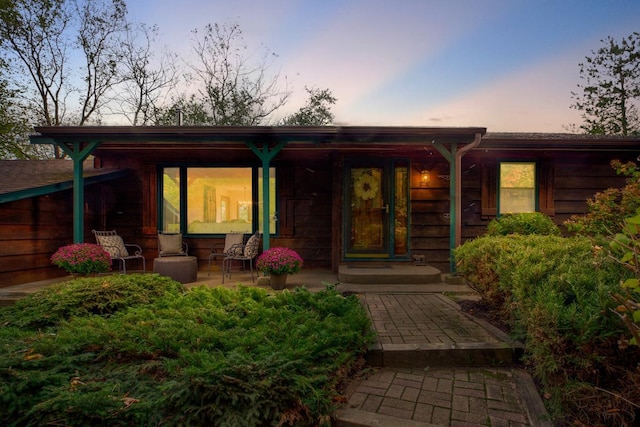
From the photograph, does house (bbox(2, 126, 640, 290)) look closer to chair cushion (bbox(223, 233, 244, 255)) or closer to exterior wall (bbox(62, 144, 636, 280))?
exterior wall (bbox(62, 144, 636, 280))

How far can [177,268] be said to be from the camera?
5.36 metres

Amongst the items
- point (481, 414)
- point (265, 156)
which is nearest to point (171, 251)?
point (265, 156)

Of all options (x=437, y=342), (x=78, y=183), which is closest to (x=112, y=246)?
(x=78, y=183)

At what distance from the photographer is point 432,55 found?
8.91 metres

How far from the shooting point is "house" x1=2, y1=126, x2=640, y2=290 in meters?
6.47

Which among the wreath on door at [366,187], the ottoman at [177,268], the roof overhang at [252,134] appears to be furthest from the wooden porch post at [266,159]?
the wreath on door at [366,187]

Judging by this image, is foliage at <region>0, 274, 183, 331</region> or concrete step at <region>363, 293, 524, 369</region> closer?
concrete step at <region>363, 293, 524, 369</region>

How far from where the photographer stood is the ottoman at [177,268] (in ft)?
17.4

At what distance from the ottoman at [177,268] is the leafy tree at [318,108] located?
40.7 ft

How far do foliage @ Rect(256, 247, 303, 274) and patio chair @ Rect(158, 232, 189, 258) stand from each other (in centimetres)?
237

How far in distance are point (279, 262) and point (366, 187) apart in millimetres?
2654

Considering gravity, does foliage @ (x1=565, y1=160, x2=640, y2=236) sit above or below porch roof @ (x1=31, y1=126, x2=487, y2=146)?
below

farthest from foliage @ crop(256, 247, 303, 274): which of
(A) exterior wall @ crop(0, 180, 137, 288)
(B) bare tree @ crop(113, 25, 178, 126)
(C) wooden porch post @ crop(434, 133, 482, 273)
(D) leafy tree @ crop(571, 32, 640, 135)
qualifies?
(D) leafy tree @ crop(571, 32, 640, 135)

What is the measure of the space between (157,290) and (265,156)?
8.82 feet
